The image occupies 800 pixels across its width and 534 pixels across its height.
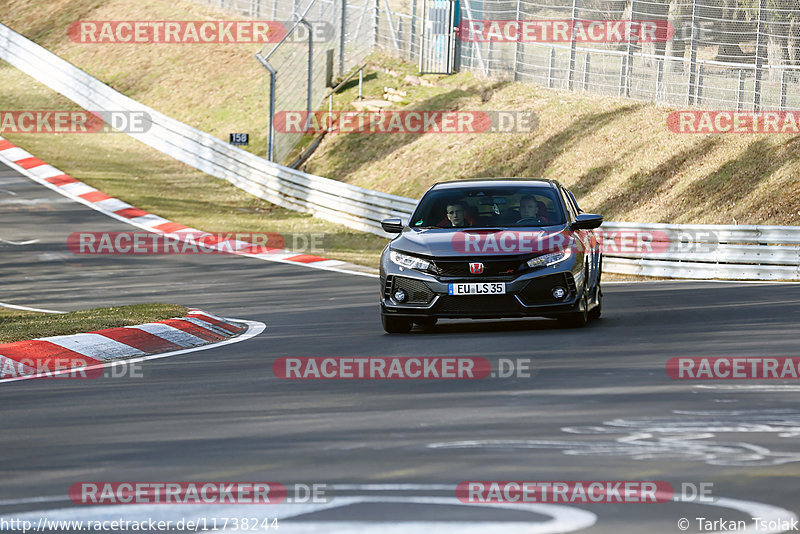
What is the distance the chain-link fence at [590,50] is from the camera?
2661 cm

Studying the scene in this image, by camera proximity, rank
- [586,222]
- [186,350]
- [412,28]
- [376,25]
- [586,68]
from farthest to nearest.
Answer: [376,25], [412,28], [586,68], [586,222], [186,350]

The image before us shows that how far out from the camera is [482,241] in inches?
495

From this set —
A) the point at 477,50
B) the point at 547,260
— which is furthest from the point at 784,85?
the point at 547,260

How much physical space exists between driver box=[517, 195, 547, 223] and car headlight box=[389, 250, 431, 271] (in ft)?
4.51

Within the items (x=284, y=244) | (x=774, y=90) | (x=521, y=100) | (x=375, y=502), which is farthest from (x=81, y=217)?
(x=375, y=502)

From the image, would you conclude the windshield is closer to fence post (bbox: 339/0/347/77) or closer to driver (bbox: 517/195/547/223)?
driver (bbox: 517/195/547/223)

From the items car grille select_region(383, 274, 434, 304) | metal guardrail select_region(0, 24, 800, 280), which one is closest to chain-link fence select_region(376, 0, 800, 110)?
metal guardrail select_region(0, 24, 800, 280)

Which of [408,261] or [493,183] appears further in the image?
[493,183]

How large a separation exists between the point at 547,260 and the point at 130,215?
18.1 meters

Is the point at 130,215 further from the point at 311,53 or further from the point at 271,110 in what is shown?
the point at 311,53

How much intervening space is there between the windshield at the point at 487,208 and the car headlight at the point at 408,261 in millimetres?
801

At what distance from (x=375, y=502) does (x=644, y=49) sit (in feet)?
83.0

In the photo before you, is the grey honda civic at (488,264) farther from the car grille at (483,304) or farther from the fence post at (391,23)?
the fence post at (391,23)

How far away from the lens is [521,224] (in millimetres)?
13180
